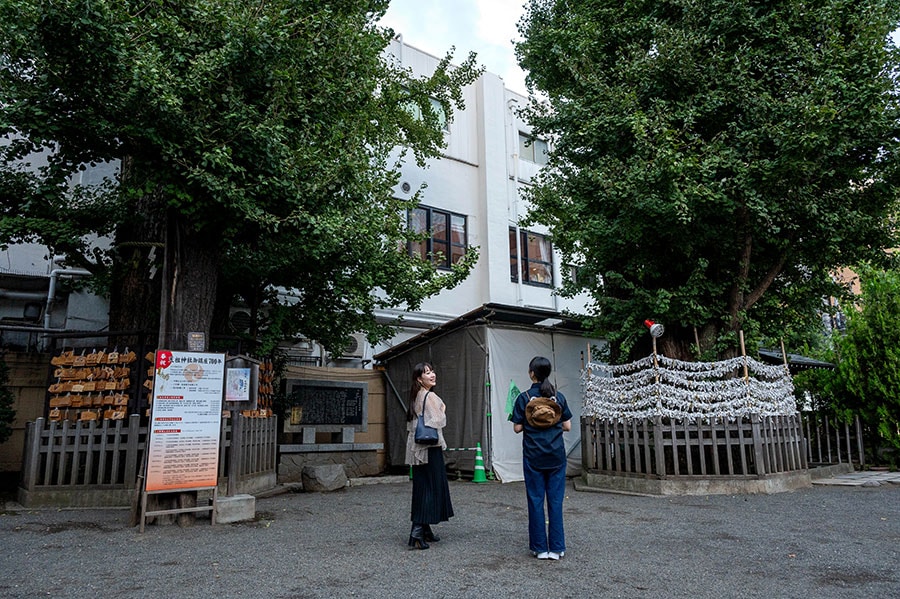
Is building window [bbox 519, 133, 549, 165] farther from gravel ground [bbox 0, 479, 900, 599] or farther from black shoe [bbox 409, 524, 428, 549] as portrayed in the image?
black shoe [bbox 409, 524, 428, 549]

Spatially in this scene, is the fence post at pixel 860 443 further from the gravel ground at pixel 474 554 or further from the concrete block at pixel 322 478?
the concrete block at pixel 322 478

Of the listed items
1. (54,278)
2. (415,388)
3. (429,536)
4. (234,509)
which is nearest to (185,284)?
(234,509)

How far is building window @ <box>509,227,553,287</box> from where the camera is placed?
19.3m

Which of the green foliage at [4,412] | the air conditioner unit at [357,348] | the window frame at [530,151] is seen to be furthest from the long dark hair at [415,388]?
the window frame at [530,151]

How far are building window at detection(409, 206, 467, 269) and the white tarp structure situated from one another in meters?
4.16

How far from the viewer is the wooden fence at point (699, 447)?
9.57 metres

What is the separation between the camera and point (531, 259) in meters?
19.9

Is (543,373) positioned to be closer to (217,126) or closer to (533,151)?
(217,126)

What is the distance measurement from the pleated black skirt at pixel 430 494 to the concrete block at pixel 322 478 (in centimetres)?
533

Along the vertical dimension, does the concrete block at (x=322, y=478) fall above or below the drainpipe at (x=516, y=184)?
below

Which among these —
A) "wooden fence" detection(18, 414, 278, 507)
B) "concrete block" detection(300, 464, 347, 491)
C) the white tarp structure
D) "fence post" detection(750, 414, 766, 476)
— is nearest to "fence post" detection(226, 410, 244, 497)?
"wooden fence" detection(18, 414, 278, 507)

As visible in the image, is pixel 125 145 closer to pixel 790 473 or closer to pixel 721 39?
pixel 721 39

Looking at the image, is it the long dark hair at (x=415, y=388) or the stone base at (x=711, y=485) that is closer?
the long dark hair at (x=415, y=388)

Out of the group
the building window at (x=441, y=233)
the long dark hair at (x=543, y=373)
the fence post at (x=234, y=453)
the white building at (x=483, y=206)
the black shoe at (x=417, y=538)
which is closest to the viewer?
the long dark hair at (x=543, y=373)
